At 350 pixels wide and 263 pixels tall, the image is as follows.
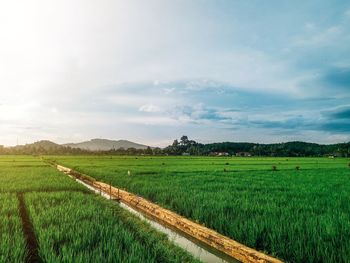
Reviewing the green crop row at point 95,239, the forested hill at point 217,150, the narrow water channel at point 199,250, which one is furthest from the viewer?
the forested hill at point 217,150

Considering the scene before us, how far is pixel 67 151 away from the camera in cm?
9075

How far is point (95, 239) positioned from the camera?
4.72 m

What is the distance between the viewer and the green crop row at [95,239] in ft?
13.0

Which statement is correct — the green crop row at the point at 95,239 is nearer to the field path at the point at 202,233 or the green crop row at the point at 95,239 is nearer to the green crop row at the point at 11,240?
the green crop row at the point at 11,240

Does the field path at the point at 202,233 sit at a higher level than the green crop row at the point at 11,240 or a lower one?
lower

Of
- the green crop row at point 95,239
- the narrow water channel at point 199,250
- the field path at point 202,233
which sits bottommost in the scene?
the narrow water channel at point 199,250

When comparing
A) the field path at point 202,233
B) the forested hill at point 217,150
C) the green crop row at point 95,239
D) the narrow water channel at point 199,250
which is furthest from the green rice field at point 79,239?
the forested hill at point 217,150

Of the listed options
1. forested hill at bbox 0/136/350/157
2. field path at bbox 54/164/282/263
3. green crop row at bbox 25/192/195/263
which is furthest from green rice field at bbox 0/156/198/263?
forested hill at bbox 0/136/350/157

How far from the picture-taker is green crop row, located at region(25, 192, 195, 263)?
3953 mm

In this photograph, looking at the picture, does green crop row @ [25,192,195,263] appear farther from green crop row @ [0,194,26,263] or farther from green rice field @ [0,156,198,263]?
green crop row @ [0,194,26,263]

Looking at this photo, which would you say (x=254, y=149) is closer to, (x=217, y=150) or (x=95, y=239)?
(x=217, y=150)

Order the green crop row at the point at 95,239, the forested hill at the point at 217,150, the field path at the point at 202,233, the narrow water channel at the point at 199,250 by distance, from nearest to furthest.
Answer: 1. the green crop row at the point at 95,239
2. the field path at the point at 202,233
3. the narrow water channel at the point at 199,250
4. the forested hill at the point at 217,150

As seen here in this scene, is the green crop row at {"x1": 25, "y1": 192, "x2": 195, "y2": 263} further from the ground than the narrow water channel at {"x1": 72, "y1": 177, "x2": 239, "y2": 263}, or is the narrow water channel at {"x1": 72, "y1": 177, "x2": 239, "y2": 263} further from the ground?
the green crop row at {"x1": 25, "y1": 192, "x2": 195, "y2": 263}

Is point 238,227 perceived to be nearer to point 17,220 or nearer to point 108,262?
point 108,262
